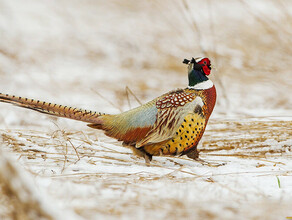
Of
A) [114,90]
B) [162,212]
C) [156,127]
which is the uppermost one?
[114,90]

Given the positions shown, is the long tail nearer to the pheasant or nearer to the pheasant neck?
the pheasant

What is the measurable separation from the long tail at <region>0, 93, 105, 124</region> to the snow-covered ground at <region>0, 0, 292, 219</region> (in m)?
0.27

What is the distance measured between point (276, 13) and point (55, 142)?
5816mm

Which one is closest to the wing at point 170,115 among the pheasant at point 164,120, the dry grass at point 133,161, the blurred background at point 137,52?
the pheasant at point 164,120

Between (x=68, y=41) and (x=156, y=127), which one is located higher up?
(x=68, y=41)

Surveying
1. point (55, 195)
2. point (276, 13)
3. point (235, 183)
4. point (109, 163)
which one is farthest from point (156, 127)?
point (276, 13)

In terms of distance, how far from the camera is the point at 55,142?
3949mm

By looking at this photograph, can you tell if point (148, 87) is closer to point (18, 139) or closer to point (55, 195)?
point (18, 139)

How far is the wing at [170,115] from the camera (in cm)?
338

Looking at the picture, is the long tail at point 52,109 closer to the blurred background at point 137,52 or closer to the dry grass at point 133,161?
the dry grass at point 133,161

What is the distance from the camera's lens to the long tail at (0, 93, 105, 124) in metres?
3.18

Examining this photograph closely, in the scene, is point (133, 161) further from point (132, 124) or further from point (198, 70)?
point (198, 70)

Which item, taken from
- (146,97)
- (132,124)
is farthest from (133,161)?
(146,97)

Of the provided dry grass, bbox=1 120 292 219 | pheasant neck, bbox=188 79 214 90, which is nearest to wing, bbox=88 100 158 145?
dry grass, bbox=1 120 292 219
